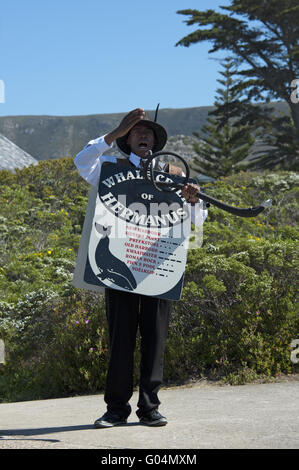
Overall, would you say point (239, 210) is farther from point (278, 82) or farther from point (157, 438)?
point (278, 82)

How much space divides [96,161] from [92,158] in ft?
0.19

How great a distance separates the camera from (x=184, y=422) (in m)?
3.44

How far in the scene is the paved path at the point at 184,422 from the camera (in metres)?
2.96

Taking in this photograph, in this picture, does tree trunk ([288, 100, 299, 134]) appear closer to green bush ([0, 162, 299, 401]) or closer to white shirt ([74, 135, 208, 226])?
green bush ([0, 162, 299, 401])

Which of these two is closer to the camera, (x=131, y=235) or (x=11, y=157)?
(x=131, y=235)

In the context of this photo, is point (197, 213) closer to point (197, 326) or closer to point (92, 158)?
point (92, 158)

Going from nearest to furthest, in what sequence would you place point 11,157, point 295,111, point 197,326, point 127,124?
point 127,124
point 197,326
point 11,157
point 295,111

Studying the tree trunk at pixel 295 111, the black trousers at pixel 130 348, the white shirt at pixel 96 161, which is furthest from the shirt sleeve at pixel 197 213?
the tree trunk at pixel 295 111

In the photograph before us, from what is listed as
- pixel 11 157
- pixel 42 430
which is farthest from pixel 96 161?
pixel 11 157

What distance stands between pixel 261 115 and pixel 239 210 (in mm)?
25087

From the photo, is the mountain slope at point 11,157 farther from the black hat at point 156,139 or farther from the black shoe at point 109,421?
the black shoe at point 109,421

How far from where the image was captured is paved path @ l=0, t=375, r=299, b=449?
2965 millimetres

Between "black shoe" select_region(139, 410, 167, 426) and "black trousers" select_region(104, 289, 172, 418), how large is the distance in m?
0.03
